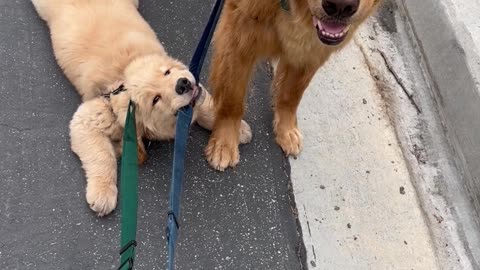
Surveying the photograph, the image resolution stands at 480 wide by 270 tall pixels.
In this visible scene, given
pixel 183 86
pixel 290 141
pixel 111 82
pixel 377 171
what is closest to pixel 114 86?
pixel 111 82

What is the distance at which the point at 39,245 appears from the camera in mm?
2283

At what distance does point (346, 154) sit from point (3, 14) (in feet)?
6.65

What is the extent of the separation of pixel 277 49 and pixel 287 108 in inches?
20.5

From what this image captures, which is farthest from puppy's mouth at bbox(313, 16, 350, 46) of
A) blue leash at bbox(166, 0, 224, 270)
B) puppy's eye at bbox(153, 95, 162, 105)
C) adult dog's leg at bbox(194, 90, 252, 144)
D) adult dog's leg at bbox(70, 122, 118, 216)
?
adult dog's leg at bbox(70, 122, 118, 216)

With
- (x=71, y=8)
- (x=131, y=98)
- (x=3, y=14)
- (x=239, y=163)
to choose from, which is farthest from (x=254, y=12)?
(x=3, y=14)

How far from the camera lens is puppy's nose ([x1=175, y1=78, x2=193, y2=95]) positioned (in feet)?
7.52

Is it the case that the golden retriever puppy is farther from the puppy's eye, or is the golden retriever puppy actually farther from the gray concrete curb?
the gray concrete curb

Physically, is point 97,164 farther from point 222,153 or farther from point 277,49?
point 277,49

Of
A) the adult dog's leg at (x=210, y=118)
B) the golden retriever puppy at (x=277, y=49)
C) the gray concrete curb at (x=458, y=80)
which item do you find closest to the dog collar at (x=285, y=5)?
the golden retriever puppy at (x=277, y=49)

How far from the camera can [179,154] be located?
1891mm

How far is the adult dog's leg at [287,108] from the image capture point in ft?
8.64

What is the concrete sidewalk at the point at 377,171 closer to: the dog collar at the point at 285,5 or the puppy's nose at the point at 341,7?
the dog collar at the point at 285,5

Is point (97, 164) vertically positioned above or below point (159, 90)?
below

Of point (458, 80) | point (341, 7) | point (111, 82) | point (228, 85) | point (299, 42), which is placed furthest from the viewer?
point (458, 80)
